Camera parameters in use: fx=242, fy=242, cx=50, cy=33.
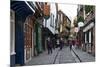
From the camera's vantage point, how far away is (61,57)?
8.61ft

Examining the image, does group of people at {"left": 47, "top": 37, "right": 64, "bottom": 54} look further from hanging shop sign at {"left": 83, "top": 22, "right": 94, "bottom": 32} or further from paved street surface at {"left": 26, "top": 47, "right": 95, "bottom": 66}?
hanging shop sign at {"left": 83, "top": 22, "right": 94, "bottom": 32}

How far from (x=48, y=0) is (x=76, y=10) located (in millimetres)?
371

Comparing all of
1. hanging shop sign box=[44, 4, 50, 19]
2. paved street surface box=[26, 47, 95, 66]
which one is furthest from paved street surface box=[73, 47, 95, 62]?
hanging shop sign box=[44, 4, 50, 19]

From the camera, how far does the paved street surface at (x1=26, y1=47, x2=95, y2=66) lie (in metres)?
2.54

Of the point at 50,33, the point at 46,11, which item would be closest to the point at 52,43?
the point at 50,33

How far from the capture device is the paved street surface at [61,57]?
254 centimetres

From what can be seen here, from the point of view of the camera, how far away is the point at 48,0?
8.32 ft

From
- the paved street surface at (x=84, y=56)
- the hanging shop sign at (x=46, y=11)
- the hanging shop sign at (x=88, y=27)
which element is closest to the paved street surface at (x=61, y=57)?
the paved street surface at (x=84, y=56)

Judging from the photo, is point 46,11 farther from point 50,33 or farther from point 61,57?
point 61,57

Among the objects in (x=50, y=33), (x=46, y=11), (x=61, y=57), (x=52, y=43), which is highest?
(x=46, y=11)

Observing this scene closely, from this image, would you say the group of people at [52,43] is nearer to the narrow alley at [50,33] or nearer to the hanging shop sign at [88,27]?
the narrow alley at [50,33]

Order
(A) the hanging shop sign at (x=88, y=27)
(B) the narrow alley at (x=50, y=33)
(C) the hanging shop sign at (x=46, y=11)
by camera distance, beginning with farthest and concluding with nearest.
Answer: (A) the hanging shop sign at (x=88, y=27) < (C) the hanging shop sign at (x=46, y=11) < (B) the narrow alley at (x=50, y=33)
